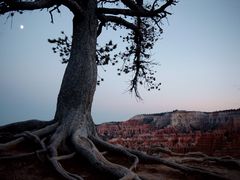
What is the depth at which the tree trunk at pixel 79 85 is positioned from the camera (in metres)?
6.50

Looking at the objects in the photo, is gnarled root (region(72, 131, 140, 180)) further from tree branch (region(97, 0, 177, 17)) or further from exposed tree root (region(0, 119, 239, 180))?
tree branch (region(97, 0, 177, 17))

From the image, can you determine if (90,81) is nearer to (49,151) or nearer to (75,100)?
(75,100)

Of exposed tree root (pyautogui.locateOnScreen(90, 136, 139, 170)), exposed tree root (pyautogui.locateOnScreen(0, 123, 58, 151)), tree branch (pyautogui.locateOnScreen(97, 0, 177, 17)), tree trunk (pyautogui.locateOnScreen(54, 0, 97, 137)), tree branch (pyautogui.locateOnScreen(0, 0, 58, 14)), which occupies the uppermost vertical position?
tree branch (pyautogui.locateOnScreen(97, 0, 177, 17))

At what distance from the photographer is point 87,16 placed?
754 centimetres

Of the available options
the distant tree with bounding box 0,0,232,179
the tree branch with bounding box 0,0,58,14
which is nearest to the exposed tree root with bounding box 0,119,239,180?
the distant tree with bounding box 0,0,232,179

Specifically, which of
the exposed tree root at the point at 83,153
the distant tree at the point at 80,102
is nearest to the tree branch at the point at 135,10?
the distant tree at the point at 80,102

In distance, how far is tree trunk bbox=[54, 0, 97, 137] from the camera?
21.3ft

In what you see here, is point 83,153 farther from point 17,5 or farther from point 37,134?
point 17,5

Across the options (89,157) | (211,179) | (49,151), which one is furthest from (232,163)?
(49,151)

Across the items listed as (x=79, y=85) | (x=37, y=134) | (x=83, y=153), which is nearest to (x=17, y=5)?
(x=79, y=85)

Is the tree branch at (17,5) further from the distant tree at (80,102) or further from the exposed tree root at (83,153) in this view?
the exposed tree root at (83,153)

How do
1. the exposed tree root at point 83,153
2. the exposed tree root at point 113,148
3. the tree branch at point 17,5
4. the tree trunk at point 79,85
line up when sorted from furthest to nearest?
the tree trunk at point 79,85, the exposed tree root at point 113,148, the tree branch at point 17,5, the exposed tree root at point 83,153

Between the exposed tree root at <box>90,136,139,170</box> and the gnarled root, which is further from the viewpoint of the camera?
the exposed tree root at <box>90,136,139,170</box>

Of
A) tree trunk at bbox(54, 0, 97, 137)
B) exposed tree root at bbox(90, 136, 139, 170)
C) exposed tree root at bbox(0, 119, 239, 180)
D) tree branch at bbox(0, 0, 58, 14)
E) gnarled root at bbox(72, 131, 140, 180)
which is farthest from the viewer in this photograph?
tree trunk at bbox(54, 0, 97, 137)
